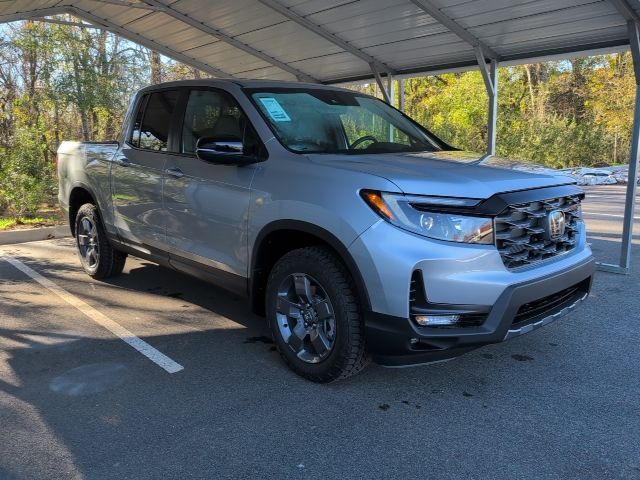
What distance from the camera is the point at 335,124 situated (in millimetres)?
4199

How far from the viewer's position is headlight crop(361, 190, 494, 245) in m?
2.91

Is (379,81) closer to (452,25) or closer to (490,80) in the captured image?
(490,80)

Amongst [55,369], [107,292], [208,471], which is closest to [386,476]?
[208,471]

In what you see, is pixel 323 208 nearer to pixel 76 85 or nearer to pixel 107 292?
pixel 107 292

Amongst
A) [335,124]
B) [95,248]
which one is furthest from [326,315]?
[95,248]

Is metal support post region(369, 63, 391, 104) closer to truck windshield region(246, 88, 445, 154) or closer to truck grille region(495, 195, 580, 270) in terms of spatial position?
truck windshield region(246, 88, 445, 154)

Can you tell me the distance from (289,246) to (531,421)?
5.96 ft

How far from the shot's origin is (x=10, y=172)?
9688 mm

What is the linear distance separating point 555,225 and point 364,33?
522 cm

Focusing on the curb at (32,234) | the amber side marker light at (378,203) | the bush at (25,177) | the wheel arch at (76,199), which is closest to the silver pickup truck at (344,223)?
the amber side marker light at (378,203)

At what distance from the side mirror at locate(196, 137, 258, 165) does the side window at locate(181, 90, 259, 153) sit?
4.3 inches

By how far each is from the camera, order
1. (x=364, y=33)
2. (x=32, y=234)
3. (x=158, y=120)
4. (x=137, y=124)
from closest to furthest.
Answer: (x=158, y=120) < (x=137, y=124) < (x=364, y=33) < (x=32, y=234)

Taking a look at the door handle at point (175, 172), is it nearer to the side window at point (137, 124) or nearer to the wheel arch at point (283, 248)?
the side window at point (137, 124)

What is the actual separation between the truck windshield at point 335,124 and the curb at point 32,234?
6.06 meters
